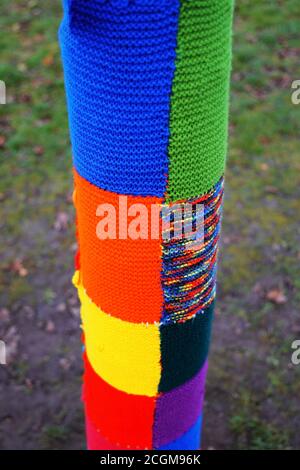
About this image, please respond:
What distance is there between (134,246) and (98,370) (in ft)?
2.10

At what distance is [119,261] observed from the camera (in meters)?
1.66

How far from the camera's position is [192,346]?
6.28 ft

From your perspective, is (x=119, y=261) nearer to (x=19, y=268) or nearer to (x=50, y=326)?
(x=50, y=326)

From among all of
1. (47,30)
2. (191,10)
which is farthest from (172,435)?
(47,30)

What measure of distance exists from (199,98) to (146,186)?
0.27 meters

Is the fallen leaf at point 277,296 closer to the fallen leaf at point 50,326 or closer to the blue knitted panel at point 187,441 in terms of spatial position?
the fallen leaf at point 50,326

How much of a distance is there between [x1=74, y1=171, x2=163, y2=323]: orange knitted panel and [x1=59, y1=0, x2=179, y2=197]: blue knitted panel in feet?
0.21

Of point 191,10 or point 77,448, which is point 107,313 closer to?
point 191,10

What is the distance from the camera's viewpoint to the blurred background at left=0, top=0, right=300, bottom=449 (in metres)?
3.16

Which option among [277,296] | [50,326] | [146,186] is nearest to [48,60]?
[50,326]

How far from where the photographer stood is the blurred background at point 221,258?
3.16 m

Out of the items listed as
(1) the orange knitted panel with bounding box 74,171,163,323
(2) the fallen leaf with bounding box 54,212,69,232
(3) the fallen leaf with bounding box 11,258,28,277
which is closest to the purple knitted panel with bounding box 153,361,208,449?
(1) the orange knitted panel with bounding box 74,171,163,323

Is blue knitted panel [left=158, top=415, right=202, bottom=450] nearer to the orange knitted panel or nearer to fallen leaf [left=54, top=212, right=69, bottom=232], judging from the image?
the orange knitted panel

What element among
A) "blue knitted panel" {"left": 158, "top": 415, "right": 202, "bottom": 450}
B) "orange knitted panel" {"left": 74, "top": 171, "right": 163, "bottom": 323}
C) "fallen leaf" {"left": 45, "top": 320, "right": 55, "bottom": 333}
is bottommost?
"fallen leaf" {"left": 45, "top": 320, "right": 55, "bottom": 333}
